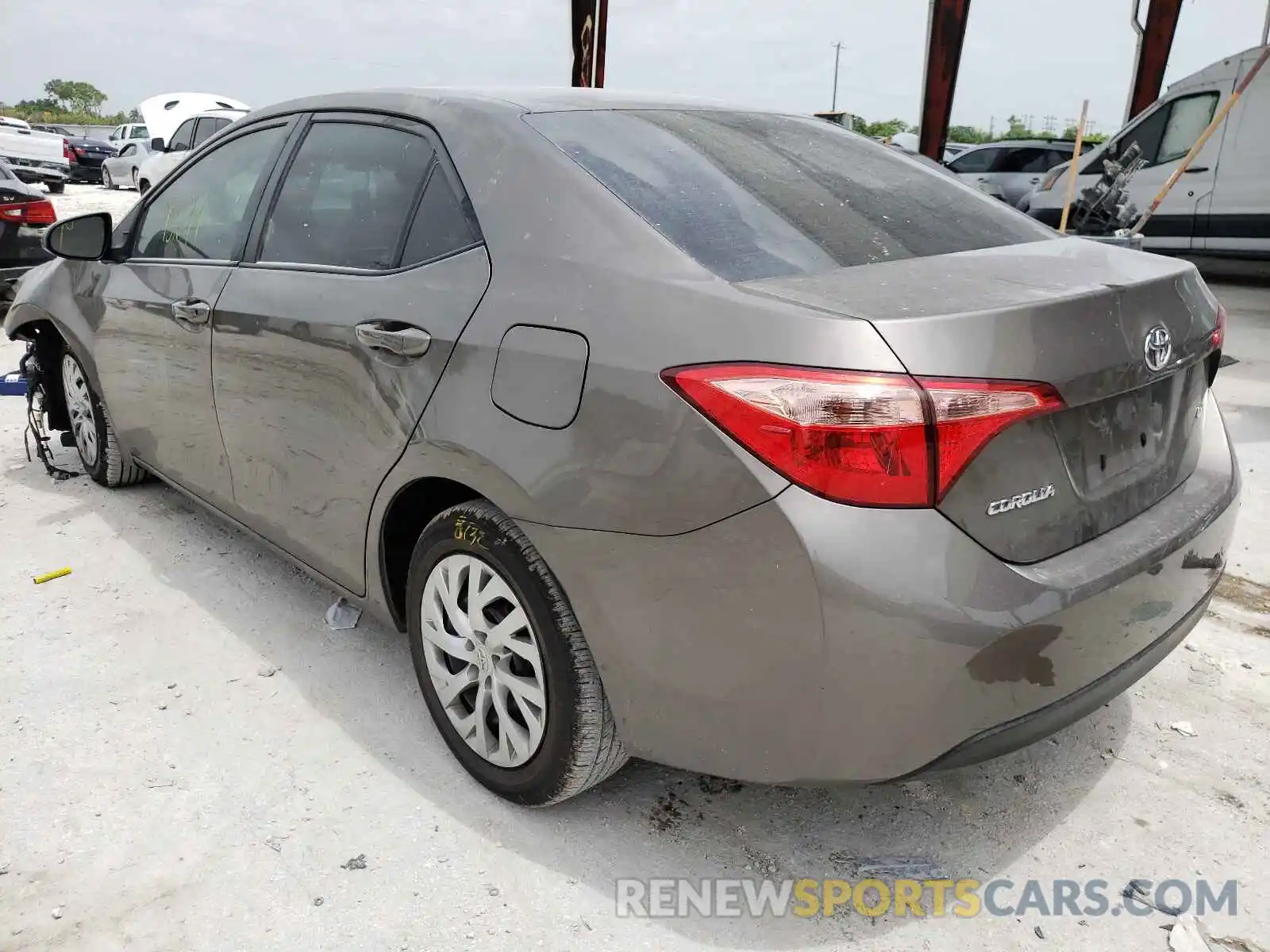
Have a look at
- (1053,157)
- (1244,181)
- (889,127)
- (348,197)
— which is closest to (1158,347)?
(348,197)

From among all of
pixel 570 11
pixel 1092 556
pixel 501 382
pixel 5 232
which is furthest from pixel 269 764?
pixel 570 11

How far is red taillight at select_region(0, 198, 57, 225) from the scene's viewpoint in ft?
28.0

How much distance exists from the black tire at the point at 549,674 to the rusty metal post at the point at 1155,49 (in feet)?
53.6

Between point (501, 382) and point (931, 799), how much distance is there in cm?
147

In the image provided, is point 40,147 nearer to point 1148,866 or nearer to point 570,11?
point 570,11

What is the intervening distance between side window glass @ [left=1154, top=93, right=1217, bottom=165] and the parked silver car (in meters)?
22.6

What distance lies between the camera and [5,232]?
852 centimetres

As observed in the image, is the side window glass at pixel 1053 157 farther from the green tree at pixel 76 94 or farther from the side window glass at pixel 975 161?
the green tree at pixel 76 94

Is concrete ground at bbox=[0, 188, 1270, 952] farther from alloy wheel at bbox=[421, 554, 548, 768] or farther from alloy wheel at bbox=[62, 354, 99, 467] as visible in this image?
alloy wheel at bbox=[62, 354, 99, 467]

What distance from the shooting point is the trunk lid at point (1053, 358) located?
1.71 metres

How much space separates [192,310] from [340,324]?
954 mm

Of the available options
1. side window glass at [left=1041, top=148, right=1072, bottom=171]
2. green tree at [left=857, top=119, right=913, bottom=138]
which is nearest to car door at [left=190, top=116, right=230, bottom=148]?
side window glass at [left=1041, top=148, right=1072, bottom=171]

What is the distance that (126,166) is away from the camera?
2489cm

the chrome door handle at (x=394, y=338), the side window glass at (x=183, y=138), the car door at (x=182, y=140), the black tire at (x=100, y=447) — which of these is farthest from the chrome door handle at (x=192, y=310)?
the side window glass at (x=183, y=138)
